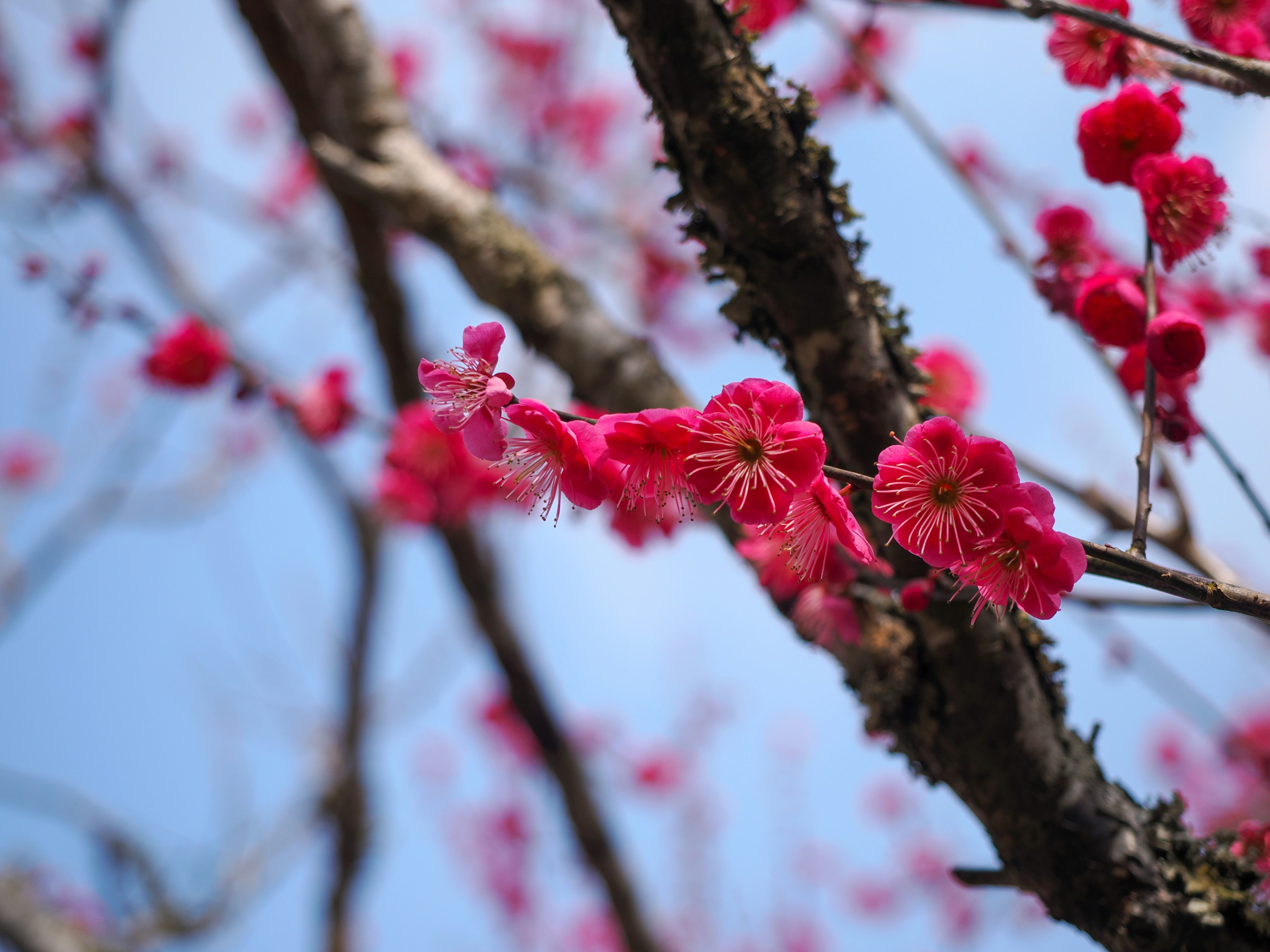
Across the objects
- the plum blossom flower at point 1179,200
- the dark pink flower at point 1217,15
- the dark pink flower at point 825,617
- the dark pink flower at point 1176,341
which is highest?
the dark pink flower at point 1217,15

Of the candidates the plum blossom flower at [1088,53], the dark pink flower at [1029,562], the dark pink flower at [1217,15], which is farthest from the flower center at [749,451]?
the dark pink flower at [1217,15]

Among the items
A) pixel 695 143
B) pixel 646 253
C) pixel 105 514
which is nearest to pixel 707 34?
pixel 695 143

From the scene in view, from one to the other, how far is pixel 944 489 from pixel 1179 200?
0.68 meters

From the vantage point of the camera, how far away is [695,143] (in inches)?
44.3

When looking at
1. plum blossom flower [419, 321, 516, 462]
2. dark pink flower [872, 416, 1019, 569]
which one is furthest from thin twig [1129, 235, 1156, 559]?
plum blossom flower [419, 321, 516, 462]

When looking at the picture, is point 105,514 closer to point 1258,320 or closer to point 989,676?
point 989,676

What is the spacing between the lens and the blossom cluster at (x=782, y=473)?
0.76 m

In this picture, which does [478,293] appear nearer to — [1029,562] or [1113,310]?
[1113,310]

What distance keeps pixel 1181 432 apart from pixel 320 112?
2543 mm

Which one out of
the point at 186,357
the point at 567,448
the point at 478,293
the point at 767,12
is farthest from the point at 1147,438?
the point at 186,357

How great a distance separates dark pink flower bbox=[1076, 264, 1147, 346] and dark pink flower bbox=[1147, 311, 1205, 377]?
0.11 meters

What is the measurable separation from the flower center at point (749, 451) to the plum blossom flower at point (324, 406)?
1732 mm

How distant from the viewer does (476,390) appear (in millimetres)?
914

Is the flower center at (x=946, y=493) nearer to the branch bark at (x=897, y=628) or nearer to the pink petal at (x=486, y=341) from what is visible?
the branch bark at (x=897, y=628)
